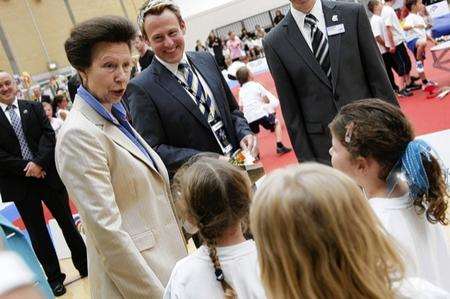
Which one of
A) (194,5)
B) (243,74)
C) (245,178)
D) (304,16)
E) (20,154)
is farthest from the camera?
(194,5)

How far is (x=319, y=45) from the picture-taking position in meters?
2.41

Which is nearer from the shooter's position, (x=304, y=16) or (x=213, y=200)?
(x=213, y=200)

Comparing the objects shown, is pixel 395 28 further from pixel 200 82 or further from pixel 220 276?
pixel 220 276

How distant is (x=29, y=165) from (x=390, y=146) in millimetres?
3071

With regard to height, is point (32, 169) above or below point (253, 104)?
above

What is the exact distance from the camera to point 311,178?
948 mm

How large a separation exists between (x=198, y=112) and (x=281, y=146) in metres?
4.42

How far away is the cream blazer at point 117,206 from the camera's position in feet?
5.23

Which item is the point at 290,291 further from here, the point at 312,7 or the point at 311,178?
the point at 312,7

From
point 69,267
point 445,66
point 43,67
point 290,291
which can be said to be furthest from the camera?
Result: point 43,67

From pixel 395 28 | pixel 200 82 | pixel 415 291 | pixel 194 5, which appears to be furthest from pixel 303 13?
pixel 194 5

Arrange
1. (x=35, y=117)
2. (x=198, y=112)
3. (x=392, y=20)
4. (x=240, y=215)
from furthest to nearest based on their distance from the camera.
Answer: (x=392, y=20), (x=35, y=117), (x=198, y=112), (x=240, y=215)

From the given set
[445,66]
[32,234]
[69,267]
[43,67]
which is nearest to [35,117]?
[32,234]

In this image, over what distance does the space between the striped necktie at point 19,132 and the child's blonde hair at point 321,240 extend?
342 cm
